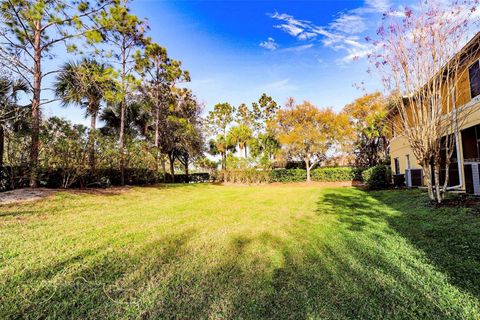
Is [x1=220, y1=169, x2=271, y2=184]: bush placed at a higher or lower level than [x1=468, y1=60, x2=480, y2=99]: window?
lower

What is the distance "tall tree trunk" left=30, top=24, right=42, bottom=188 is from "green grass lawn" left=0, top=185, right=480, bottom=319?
363 centimetres

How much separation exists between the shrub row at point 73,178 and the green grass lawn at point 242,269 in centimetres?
381

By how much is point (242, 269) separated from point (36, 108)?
971 cm

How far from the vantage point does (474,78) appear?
7457 mm

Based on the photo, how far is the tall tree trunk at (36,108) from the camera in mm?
7445

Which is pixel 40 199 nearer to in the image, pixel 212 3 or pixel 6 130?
pixel 6 130

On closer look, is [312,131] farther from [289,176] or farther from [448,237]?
[448,237]

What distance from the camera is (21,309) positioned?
6.24 feet

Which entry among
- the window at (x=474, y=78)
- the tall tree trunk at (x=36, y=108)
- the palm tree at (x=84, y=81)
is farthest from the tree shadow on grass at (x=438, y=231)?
the palm tree at (x=84, y=81)

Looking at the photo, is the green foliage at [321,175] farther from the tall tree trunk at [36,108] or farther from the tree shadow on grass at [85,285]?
the tree shadow on grass at [85,285]

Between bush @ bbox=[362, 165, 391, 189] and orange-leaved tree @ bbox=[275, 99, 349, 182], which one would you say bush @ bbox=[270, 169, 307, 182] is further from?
bush @ bbox=[362, 165, 391, 189]

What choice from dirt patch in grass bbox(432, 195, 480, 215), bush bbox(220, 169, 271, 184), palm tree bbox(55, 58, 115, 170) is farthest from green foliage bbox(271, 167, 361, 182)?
palm tree bbox(55, 58, 115, 170)

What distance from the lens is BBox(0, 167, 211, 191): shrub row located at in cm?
738

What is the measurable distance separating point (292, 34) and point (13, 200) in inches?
544
